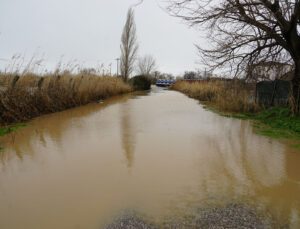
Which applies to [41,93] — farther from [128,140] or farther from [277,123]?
[277,123]

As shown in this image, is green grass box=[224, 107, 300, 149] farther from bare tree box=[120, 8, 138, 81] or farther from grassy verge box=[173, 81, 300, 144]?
bare tree box=[120, 8, 138, 81]

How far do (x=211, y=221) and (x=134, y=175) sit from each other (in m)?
1.39

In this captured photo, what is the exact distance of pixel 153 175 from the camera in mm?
3746

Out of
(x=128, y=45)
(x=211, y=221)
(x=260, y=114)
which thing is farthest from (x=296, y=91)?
(x=128, y=45)

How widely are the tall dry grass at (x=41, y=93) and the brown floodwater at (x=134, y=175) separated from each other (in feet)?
3.40

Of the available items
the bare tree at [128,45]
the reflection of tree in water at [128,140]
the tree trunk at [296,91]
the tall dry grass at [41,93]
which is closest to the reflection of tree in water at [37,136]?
the tall dry grass at [41,93]

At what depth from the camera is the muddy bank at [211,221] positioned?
97.2 inches

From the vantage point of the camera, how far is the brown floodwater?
278 cm

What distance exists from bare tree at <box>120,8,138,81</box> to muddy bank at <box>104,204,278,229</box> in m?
24.6

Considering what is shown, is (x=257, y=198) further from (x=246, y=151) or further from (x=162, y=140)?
(x=162, y=140)

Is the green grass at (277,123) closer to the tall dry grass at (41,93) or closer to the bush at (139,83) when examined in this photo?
the tall dry grass at (41,93)

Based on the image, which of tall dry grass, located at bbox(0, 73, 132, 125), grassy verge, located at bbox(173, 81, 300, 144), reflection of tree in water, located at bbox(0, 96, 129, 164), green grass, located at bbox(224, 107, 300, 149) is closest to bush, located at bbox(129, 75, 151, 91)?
tall dry grass, located at bbox(0, 73, 132, 125)

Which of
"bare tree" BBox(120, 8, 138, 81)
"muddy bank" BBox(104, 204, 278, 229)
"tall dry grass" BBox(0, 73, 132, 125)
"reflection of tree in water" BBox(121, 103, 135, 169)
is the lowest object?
"muddy bank" BBox(104, 204, 278, 229)

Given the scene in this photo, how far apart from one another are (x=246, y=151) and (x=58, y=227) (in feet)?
11.9
